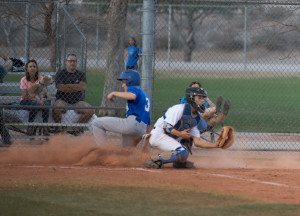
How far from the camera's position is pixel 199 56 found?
4262 cm

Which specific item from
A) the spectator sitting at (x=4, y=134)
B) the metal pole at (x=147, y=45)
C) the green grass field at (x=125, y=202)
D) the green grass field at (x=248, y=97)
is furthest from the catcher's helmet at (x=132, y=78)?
the spectator sitting at (x=4, y=134)

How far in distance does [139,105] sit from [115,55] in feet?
21.6

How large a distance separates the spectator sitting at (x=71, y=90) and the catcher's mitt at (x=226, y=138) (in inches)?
117

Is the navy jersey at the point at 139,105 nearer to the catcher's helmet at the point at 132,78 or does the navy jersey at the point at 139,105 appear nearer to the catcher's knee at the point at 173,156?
the catcher's helmet at the point at 132,78

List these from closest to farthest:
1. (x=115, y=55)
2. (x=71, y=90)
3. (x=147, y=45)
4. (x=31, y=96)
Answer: (x=147, y=45) < (x=31, y=96) < (x=71, y=90) < (x=115, y=55)

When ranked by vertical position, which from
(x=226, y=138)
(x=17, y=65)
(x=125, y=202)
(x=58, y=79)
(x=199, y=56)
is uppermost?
(x=199, y=56)

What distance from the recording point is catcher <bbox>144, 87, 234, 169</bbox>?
870cm

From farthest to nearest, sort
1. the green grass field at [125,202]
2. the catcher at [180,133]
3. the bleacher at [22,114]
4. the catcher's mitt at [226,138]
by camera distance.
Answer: the bleacher at [22,114] < the catcher at [180,133] < the catcher's mitt at [226,138] < the green grass field at [125,202]

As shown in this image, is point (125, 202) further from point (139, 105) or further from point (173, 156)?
point (139, 105)

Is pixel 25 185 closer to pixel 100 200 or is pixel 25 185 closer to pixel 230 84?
pixel 100 200

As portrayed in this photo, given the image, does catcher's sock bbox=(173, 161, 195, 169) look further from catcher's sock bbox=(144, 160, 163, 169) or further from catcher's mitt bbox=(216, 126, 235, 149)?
catcher's mitt bbox=(216, 126, 235, 149)

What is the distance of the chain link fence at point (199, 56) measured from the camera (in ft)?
41.2

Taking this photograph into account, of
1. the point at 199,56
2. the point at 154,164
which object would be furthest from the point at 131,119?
the point at 199,56

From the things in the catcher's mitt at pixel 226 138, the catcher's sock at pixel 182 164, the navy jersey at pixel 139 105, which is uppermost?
the navy jersey at pixel 139 105
